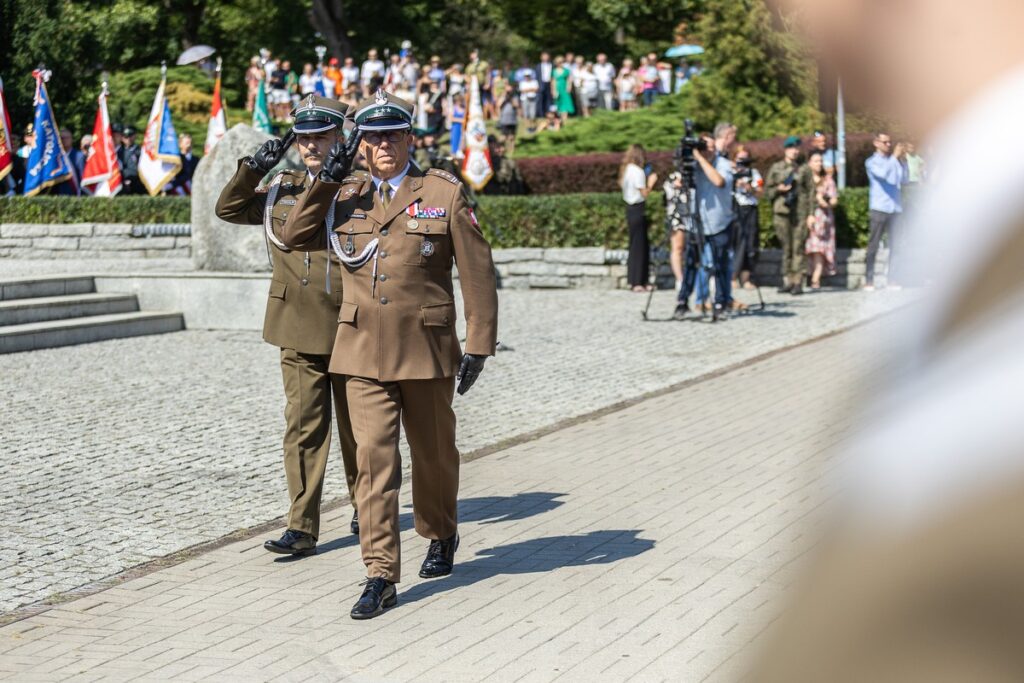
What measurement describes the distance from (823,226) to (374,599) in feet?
45.6

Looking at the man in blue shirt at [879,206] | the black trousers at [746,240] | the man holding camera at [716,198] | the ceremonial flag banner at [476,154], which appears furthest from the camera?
the ceremonial flag banner at [476,154]

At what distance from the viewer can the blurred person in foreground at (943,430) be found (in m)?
0.76

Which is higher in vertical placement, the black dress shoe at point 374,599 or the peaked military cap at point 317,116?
the peaked military cap at point 317,116

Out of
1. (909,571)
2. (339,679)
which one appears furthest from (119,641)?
(909,571)

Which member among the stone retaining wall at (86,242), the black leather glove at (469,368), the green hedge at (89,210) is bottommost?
the stone retaining wall at (86,242)

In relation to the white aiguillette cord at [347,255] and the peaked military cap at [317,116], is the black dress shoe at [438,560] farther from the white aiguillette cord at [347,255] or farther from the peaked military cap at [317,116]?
the peaked military cap at [317,116]

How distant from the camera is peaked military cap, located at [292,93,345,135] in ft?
21.0

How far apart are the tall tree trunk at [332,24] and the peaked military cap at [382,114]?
43.6 metres

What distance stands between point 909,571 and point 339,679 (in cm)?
420

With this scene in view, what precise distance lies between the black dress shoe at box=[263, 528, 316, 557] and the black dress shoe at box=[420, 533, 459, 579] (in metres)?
0.60

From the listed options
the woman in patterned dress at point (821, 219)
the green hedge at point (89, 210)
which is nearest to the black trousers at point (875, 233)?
the woman in patterned dress at point (821, 219)

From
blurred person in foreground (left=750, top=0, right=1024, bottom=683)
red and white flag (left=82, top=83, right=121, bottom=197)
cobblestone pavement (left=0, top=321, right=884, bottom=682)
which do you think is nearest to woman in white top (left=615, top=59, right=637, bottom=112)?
red and white flag (left=82, top=83, right=121, bottom=197)

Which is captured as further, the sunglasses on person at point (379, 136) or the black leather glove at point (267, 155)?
the black leather glove at point (267, 155)

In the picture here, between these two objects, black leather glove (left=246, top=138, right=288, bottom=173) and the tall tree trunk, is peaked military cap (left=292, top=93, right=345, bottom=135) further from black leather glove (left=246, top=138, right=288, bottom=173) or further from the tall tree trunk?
the tall tree trunk
